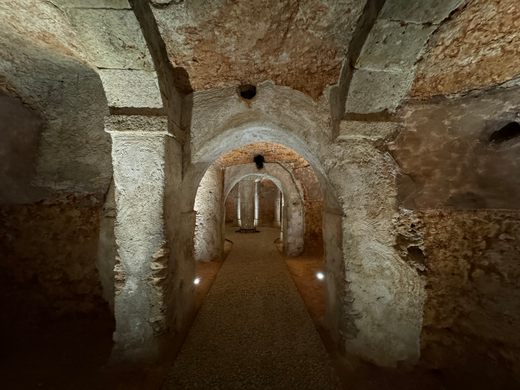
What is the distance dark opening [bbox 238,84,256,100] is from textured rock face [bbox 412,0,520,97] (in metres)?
1.59

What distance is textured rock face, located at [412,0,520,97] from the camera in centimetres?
163

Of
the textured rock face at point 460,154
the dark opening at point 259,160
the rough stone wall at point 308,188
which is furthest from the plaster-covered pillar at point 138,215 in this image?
the dark opening at point 259,160

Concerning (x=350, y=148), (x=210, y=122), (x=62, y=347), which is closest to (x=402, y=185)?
(x=350, y=148)

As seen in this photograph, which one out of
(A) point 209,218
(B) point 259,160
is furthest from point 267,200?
(A) point 209,218

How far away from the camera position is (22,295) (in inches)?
122

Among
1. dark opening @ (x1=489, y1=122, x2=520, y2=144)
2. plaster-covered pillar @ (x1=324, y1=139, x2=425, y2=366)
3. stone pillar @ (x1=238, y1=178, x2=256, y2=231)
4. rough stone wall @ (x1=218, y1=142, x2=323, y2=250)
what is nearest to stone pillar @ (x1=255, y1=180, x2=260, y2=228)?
stone pillar @ (x1=238, y1=178, x2=256, y2=231)

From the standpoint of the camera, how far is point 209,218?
6.59m

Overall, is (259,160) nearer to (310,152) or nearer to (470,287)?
(310,152)

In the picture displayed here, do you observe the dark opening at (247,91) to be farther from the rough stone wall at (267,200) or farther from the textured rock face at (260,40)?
the rough stone wall at (267,200)

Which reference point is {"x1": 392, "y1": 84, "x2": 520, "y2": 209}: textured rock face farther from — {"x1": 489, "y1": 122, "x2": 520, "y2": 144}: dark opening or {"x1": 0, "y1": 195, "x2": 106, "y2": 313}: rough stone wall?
{"x1": 0, "y1": 195, "x2": 106, "y2": 313}: rough stone wall

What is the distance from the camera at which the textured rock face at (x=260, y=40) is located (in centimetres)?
185

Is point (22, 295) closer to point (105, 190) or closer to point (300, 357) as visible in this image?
point (105, 190)

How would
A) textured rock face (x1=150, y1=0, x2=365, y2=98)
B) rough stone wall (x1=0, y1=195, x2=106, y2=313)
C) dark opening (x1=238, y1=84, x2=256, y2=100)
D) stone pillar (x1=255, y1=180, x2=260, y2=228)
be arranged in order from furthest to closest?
stone pillar (x1=255, y1=180, x2=260, y2=228) → rough stone wall (x1=0, y1=195, x2=106, y2=313) → dark opening (x1=238, y1=84, x2=256, y2=100) → textured rock face (x1=150, y1=0, x2=365, y2=98)

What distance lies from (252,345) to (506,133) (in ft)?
10.6
